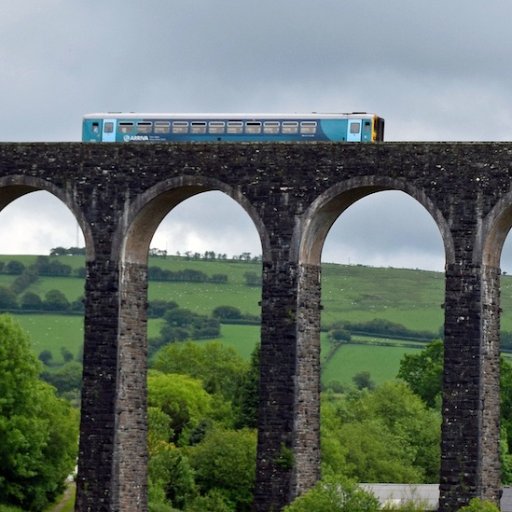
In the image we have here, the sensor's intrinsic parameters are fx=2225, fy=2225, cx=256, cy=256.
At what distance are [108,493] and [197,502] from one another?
32.4 ft

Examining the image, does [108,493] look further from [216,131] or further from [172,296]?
[172,296]

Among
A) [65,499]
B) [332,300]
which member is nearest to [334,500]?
[65,499]

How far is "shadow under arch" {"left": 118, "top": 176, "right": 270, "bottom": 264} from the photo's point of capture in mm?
60438

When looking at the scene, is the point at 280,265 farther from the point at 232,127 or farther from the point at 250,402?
the point at 250,402

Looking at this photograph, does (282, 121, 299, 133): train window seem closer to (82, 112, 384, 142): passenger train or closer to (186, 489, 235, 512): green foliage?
(82, 112, 384, 142): passenger train

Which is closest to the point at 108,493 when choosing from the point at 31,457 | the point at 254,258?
the point at 31,457

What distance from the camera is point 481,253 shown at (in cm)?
5831

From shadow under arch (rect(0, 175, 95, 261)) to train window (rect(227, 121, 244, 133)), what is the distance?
483cm

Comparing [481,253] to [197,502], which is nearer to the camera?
[481,253]

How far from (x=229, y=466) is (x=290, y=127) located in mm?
14462

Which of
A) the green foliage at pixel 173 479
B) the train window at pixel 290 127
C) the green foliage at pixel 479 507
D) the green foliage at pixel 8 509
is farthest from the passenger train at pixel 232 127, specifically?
the green foliage at pixel 8 509

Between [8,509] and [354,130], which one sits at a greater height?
[354,130]

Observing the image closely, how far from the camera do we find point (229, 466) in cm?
7188

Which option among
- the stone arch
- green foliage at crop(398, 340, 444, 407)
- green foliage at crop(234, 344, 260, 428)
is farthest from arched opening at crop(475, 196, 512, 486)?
green foliage at crop(398, 340, 444, 407)
